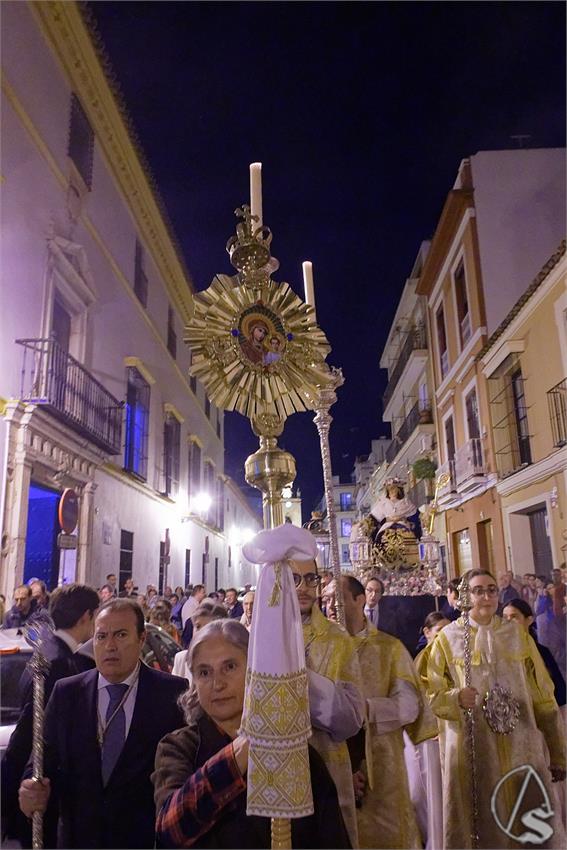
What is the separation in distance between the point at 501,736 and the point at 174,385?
40.8ft

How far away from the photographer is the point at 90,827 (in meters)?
1.93

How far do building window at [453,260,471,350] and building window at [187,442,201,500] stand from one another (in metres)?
7.94

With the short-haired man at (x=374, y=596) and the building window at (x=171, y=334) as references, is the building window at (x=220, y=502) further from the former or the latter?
the short-haired man at (x=374, y=596)

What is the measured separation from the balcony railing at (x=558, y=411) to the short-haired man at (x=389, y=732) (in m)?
7.13

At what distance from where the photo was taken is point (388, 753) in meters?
2.63

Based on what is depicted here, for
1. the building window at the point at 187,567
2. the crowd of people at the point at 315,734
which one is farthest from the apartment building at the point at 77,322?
the crowd of people at the point at 315,734

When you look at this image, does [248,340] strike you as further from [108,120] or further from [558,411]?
[108,120]

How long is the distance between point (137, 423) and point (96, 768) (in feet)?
32.5

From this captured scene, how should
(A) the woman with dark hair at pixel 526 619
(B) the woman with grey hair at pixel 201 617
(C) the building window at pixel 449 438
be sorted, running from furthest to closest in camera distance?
(C) the building window at pixel 449 438 < (A) the woman with dark hair at pixel 526 619 < (B) the woman with grey hair at pixel 201 617

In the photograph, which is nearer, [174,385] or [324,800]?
[324,800]

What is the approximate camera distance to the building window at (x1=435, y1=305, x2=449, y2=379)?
1602 centimetres

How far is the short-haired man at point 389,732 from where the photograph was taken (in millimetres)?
2547

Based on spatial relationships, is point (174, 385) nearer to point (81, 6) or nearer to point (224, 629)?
point (81, 6)

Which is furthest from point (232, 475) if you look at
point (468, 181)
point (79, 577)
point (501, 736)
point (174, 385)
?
point (501, 736)
